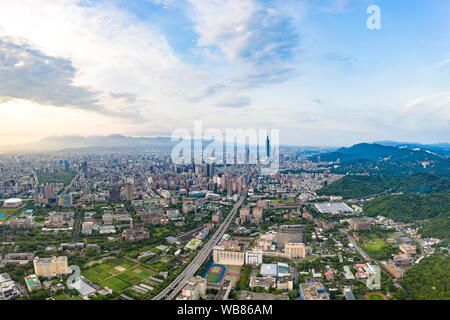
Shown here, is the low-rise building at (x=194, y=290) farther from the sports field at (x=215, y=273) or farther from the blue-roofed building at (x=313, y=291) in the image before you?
the blue-roofed building at (x=313, y=291)

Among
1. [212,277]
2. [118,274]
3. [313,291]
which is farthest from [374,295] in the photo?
[118,274]

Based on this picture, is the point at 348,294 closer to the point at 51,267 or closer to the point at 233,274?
the point at 233,274

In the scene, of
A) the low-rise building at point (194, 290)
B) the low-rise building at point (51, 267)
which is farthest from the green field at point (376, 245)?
the low-rise building at point (51, 267)

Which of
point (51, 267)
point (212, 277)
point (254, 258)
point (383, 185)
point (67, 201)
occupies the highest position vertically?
point (383, 185)

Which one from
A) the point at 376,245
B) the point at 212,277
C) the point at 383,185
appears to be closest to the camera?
the point at 212,277

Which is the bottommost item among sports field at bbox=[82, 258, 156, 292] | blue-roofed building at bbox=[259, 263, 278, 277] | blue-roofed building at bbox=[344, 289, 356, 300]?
sports field at bbox=[82, 258, 156, 292]

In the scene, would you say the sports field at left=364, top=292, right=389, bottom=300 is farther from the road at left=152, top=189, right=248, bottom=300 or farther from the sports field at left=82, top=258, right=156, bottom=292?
the sports field at left=82, top=258, right=156, bottom=292

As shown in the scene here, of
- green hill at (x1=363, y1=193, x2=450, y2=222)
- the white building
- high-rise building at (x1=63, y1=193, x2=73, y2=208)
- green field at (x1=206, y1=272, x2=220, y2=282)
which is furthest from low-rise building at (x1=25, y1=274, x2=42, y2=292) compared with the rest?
green hill at (x1=363, y1=193, x2=450, y2=222)

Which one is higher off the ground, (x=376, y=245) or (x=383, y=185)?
(x=383, y=185)
